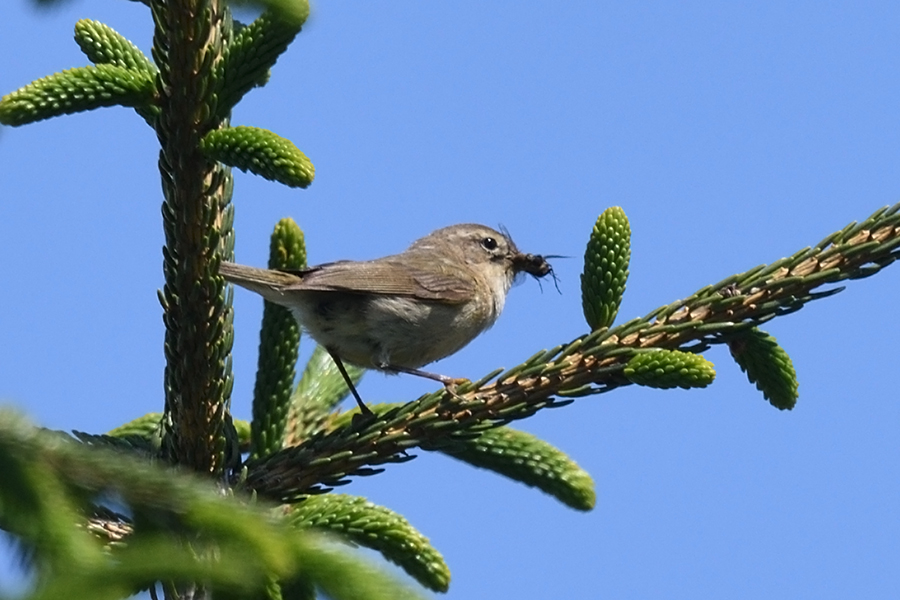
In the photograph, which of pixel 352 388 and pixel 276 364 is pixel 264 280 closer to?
pixel 352 388

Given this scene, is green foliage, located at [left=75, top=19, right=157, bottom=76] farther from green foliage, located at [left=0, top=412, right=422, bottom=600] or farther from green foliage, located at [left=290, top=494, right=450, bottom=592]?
green foliage, located at [left=0, top=412, right=422, bottom=600]

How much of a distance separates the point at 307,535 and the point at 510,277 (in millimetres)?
5768

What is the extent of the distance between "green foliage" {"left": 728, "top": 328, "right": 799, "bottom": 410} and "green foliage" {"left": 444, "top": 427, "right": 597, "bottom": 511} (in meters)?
0.66

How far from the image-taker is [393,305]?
225 inches

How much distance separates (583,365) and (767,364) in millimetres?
610

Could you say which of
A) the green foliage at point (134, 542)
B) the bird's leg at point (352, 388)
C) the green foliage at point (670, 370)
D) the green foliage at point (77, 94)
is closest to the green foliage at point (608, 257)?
the green foliage at point (670, 370)

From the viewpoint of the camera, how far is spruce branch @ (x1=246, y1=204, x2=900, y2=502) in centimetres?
312

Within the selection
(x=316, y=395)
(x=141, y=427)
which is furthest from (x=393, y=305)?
(x=141, y=427)

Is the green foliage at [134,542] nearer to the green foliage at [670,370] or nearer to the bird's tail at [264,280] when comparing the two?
the green foliage at [670,370]

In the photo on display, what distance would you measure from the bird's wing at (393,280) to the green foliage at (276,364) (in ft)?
5.11

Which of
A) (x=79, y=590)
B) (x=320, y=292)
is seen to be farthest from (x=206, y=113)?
(x=320, y=292)

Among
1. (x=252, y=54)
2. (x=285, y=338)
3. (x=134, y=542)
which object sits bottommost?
(x=134, y=542)

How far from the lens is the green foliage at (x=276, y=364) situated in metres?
3.48

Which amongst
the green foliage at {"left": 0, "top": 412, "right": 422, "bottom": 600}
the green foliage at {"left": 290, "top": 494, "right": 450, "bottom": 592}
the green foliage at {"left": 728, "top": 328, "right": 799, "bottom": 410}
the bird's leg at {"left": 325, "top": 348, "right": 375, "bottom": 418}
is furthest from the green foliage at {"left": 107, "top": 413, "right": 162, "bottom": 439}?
the green foliage at {"left": 0, "top": 412, "right": 422, "bottom": 600}
